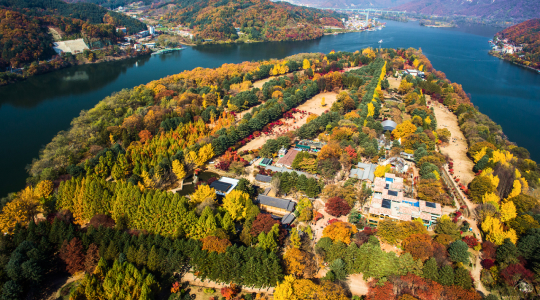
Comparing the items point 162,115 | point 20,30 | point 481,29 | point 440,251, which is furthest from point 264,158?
point 481,29

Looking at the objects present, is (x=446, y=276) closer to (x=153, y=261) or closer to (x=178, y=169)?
(x=153, y=261)

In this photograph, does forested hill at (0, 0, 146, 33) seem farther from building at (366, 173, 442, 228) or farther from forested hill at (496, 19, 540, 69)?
forested hill at (496, 19, 540, 69)

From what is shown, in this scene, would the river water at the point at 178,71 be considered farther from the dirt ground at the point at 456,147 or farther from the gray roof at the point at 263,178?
the gray roof at the point at 263,178

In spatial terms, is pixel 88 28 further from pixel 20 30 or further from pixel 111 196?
pixel 111 196

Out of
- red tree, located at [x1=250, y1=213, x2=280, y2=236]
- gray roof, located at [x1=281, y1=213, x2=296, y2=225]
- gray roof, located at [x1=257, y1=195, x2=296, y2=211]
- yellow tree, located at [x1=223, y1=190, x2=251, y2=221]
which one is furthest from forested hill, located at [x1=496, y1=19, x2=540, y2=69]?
red tree, located at [x1=250, y1=213, x2=280, y2=236]

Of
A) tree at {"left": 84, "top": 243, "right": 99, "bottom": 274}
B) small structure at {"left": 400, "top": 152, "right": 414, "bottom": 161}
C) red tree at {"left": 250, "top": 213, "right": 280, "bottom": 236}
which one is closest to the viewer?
tree at {"left": 84, "top": 243, "right": 99, "bottom": 274}

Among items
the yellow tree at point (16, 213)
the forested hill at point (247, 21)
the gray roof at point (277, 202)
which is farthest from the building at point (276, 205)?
the forested hill at point (247, 21)

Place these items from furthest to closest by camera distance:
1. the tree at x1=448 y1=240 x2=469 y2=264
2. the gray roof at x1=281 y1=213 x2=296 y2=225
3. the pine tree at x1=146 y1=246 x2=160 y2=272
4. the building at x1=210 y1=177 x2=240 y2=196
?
the building at x1=210 y1=177 x2=240 y2=196 < the gray roof at x1=281 y1=213 x2=296 y2=225 < the tree at x1=448 y1=240 x2=469 y2=264 < the pine tree at x1=146 y1=246 x2=160 y2=272
